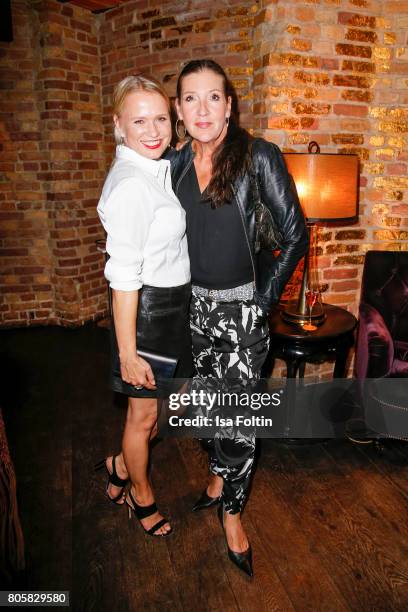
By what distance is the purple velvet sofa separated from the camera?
7.25ft

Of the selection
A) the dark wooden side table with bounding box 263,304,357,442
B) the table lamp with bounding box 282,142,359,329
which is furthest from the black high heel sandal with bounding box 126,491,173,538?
the table lamp with bounding box 282,142,359,329

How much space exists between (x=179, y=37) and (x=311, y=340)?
2.26 metres

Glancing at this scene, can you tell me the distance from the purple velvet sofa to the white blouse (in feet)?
3.93

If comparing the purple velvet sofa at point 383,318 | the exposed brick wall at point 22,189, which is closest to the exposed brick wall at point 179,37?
the exposed brick wall at point 22,189

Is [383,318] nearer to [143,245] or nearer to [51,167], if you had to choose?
[143,245]

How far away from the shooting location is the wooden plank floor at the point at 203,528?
154 centimetres

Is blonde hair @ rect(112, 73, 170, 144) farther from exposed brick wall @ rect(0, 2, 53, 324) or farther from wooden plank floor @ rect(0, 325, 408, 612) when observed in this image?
exposed brick wall @ rect(0, 2, 53, 324)

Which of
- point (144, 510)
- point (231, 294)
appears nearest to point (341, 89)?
point (231, 294)

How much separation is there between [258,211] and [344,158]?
2.33 ft

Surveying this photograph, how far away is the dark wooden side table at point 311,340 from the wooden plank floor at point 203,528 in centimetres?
53

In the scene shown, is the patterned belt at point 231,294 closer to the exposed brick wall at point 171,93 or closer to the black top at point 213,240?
the black top at point 213,240

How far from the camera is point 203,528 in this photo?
183 centimetres

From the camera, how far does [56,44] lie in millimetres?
3510

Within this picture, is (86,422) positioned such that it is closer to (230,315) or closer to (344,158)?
(230,315)
